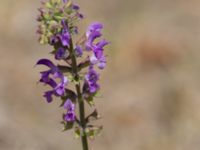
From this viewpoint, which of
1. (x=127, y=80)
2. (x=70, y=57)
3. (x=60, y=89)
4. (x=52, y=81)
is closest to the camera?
(x=70, y=57)

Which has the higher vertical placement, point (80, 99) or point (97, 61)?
point (97, 61)

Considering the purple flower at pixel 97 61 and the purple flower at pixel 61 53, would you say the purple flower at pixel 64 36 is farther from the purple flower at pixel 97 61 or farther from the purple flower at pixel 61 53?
the purple flower at pixel 97 61

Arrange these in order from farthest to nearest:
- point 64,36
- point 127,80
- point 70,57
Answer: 1. point 127,80
2. point 70,57
3. point 64,36

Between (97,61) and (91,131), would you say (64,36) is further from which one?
(91,131)

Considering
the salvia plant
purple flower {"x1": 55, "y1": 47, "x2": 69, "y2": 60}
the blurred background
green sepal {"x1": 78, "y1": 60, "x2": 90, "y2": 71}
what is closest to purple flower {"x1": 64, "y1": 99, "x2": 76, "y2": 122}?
the salvia plant

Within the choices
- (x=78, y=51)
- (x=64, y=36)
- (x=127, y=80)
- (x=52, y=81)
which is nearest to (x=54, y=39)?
(x=64, y=36)

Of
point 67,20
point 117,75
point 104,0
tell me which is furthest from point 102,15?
point 67,20

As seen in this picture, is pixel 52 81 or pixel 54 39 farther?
pixel 52 81

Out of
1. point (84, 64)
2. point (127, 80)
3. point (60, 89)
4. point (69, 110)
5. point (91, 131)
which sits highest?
point (127, 80)

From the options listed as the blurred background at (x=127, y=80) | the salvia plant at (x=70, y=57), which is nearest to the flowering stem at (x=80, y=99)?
the salvia plant at (x=70, y=57)
